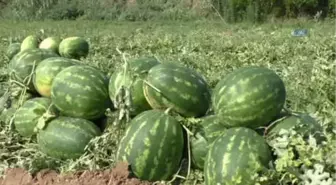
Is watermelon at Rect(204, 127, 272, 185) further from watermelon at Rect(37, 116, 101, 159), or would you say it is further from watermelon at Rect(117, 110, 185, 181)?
watermelon at Rect(37, 116, 101, 159)

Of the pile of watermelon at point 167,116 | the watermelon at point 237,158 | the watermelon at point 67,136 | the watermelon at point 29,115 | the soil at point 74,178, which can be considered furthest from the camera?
the watermelon at point 29,115

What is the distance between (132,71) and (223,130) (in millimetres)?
743

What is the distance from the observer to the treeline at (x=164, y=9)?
26.5 meters

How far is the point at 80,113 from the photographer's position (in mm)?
3969

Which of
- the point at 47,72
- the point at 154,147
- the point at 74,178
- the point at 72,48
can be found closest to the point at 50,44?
the point at 72,48

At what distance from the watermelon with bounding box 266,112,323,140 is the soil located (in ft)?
2.49

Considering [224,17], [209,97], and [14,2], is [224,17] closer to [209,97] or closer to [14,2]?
[14,2]

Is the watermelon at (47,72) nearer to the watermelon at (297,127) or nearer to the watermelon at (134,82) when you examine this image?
the watermelon at (134,82)

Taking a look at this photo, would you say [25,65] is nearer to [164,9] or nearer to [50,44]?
[50,44]

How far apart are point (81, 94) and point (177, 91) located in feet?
2.41

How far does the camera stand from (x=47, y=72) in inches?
171

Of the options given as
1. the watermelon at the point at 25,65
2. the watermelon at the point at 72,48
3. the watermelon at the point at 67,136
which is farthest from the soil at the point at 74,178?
the watermelon at the point at 72,48

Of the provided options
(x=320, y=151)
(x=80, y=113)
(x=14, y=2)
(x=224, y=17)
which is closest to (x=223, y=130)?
(x=320, y=151)

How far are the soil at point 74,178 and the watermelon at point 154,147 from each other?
0.08 m
